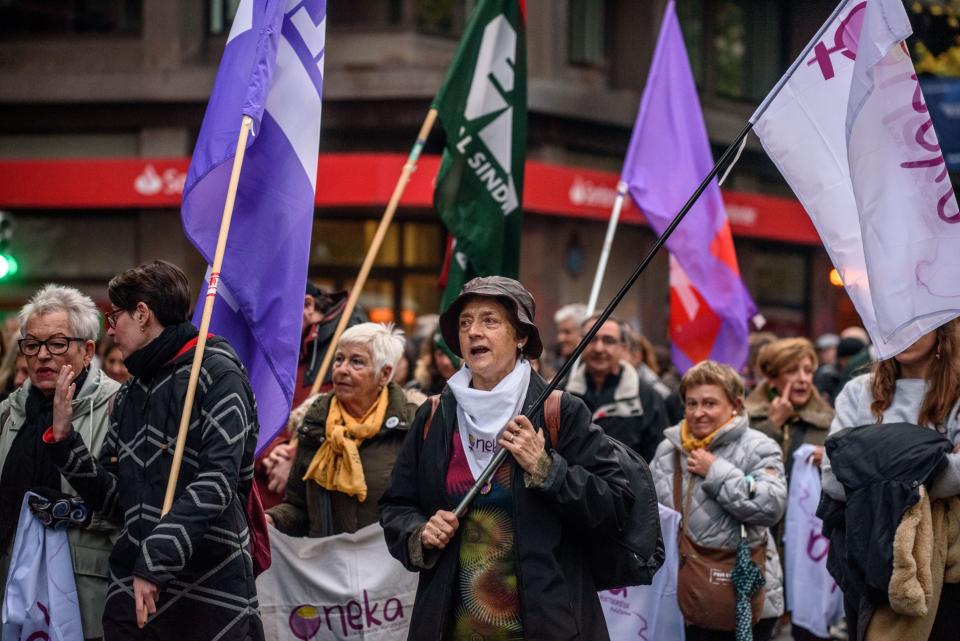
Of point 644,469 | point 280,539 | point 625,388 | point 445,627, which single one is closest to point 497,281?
point 644,469

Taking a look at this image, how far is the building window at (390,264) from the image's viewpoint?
21.8 m

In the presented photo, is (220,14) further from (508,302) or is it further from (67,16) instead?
(508,302)

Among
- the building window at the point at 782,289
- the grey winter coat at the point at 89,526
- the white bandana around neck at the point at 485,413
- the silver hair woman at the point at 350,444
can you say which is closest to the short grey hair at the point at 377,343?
the silver hair woman at the point at 350,444

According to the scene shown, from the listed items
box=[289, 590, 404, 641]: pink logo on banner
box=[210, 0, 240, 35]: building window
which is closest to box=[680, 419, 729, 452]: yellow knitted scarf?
box=[289, 590, 404, 641]: pink logo on banner

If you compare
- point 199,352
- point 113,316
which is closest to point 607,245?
point 113,316

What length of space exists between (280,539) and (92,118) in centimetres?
1686

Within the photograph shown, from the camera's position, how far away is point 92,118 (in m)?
22.2

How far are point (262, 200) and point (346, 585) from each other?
182 centimetres

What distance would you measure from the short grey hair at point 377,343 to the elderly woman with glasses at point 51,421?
1184mm

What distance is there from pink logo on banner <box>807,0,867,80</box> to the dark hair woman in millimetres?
2507

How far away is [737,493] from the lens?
21.8 feet

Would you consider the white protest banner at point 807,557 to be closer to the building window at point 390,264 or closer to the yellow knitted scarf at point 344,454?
the yellow knitted scarf at point 344,454

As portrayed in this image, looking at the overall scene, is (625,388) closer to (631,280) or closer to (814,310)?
(631,280)

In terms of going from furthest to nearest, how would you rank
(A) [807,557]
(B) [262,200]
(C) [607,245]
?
(C) [607,245] → (A) [807,557] → (B) [262,200]
